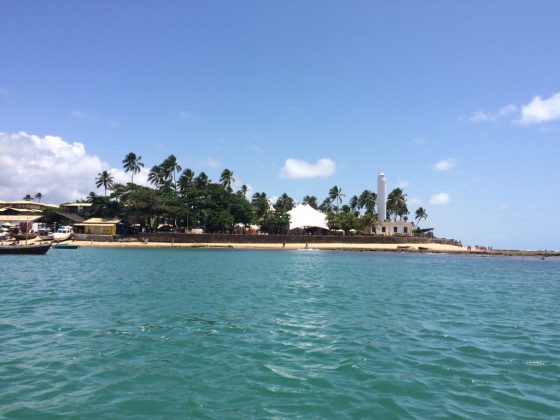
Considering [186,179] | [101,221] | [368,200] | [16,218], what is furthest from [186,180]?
[368,200]

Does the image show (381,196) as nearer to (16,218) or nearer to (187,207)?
(187,207)

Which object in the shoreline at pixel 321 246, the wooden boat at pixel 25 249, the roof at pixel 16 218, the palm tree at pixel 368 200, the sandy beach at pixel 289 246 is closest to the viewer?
the wooden boat at pixel 25 249

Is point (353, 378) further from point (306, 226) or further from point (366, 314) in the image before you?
point (306, 226)

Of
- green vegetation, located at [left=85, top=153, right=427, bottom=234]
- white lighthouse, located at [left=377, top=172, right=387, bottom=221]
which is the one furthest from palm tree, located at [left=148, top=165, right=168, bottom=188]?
white lighthouse, located at [left=377, top=172, right=387, bottom=221]

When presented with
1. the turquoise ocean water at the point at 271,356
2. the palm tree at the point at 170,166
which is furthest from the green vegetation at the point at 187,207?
the turquoise ocean water at the point at 271,356

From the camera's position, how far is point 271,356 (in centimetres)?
1003

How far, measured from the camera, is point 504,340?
12.5m

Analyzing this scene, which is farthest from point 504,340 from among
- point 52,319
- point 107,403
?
point 52,319

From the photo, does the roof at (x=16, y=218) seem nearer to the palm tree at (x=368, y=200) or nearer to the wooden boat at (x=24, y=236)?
the wooden boat at (x=24, y=236)

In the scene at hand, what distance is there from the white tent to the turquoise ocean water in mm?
68994

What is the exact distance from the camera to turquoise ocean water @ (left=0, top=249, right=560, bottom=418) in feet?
23.6

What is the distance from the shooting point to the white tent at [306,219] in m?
89.4

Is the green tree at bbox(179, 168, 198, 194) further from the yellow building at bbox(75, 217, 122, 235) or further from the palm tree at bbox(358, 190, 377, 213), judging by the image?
the palm tree at bbox(358, 190, 377, 213)

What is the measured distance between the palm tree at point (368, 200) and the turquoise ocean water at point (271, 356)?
312 ft
